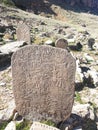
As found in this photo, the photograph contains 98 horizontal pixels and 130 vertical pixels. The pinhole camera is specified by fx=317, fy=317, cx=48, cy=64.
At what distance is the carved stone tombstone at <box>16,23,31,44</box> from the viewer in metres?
16.4

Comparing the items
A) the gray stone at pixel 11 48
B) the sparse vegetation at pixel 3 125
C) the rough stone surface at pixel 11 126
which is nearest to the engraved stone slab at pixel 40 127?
the rough stone surface at pixel 11 126

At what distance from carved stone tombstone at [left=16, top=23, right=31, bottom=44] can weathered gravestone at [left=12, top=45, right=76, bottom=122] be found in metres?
8.60

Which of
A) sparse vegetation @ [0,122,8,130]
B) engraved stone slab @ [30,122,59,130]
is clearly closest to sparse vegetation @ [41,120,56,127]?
engraved stone slab @ [30,122,59,130]

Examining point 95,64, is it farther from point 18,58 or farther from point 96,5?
point 96,5

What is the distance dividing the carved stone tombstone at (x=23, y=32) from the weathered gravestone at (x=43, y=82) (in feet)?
28.2

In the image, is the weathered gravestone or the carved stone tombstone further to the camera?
the carved stone tombstone

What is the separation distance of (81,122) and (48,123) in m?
0.91

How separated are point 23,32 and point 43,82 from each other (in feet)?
30.5

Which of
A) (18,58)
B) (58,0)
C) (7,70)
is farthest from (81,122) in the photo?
(58,0)

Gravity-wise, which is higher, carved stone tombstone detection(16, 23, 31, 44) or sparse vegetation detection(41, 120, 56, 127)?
carved stone tombstone detection(16, 23, 31, 44)

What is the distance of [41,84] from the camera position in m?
7.91

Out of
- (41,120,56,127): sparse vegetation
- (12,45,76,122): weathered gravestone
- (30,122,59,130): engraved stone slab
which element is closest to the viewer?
(30,122,59,130): engraved stone slab

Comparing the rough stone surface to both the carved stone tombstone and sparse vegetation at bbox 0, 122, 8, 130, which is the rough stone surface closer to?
sparse vegetation at bbox 0, 122, 8, 130

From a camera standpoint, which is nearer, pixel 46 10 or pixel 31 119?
pixel 31 119
